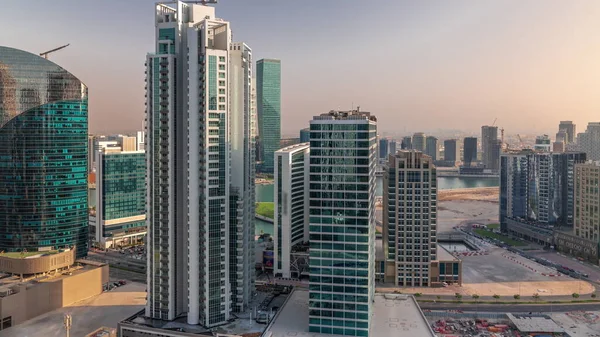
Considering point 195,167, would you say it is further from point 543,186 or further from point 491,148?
point 491,148

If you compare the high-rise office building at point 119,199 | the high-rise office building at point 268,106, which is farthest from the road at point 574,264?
the high-rise office building at point 268,106

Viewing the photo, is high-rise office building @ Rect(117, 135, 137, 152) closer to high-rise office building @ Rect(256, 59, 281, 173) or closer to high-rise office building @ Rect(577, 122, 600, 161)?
high-rise office building @ Rect(256, 59, 281, 173)

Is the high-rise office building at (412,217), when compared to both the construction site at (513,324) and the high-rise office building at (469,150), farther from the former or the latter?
the high-rise office building at (469,150)

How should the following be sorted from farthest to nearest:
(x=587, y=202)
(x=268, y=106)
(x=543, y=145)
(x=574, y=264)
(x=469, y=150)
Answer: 1. (x=469, y=150)
2. (x=268, y=106)
3. (x=543, y=145)
4. (x=587, y=202)
5. (x=574, y=264)

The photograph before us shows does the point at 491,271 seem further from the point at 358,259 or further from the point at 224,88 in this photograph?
the point at 224,88

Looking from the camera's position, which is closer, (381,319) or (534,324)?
(381,319)

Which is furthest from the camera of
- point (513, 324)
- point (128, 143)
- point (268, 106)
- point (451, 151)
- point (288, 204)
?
point (451, 151)

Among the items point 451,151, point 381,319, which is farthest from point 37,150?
point 451,151

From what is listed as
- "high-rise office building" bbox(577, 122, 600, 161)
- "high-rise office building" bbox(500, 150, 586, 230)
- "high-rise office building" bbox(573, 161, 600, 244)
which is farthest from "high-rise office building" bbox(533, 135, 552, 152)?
"high-rise office building" bbox(573, 161, 600, 244)
